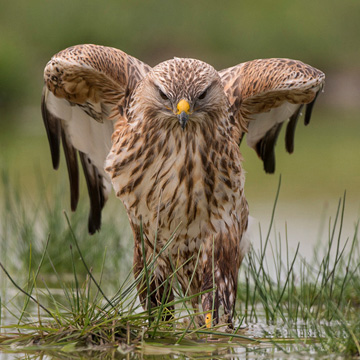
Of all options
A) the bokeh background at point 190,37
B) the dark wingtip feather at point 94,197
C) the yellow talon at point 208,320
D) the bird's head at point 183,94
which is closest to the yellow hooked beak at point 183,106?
the bird's head at point 183,94

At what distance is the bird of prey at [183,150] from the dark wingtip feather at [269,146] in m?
0.82

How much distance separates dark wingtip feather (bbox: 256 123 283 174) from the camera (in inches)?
308

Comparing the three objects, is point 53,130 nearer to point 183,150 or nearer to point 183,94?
point 183,150

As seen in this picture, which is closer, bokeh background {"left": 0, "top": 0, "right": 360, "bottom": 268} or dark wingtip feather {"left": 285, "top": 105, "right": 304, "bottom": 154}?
dark wingtip feather {"left": 285, "top": 105, "right": 304, "bottom": 154}

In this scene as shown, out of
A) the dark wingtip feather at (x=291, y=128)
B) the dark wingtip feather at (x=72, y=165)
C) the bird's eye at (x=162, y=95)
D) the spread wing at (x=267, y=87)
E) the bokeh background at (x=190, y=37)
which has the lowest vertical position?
the bokeh background at (x=190, y=37)

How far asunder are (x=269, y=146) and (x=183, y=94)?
2.17m

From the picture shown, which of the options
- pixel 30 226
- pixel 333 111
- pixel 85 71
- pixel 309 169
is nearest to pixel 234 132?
pixel 85 71

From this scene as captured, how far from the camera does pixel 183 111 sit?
19.2 feet

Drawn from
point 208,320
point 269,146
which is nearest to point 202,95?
point 208,320

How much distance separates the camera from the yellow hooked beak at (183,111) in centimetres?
580

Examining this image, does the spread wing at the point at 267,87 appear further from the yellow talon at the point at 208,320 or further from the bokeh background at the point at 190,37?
the bokeh background at the point at 190,37

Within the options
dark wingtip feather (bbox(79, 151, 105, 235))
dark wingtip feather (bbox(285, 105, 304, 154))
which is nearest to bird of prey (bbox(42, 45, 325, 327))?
dark wingtip feather (bbox(285, 105, 304, 154))

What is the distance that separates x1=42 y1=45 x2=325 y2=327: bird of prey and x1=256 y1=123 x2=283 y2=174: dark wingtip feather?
0.82 m

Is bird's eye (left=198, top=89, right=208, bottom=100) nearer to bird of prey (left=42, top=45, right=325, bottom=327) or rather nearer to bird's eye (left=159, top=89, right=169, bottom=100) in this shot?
bird of prey (left=42, top=45, right=325, bottom=327)
